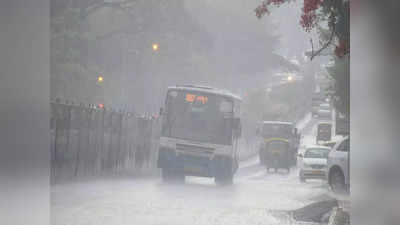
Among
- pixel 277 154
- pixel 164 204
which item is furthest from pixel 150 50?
pixel 164 204

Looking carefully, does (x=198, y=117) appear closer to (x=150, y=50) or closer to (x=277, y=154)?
(x=277, y=154)

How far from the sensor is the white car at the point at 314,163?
31469 millimetres

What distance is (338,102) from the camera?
83.7 ft

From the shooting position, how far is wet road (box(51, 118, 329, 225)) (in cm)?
1449

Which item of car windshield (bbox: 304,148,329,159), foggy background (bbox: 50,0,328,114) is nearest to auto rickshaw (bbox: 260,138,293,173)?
foggy background (bbox: 50,0,328,114)

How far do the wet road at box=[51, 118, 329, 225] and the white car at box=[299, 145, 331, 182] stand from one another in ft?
18.7

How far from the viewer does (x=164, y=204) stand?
1770 centimetres

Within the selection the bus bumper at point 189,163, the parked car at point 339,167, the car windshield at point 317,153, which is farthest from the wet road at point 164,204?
the car windshield at point 317,153

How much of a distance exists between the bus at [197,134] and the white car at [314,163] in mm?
5967

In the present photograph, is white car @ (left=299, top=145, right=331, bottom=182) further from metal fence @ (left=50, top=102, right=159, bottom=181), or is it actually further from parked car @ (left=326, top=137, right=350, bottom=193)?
parked car @ (left=326, top=137, right=350, bottom=193)

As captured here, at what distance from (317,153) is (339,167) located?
36.6ft

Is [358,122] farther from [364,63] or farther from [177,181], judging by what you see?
[177,181]

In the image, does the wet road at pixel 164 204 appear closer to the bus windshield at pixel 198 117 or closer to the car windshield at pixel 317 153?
the bus windshield at pixel 198 117

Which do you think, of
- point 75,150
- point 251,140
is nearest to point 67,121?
point 75,150
